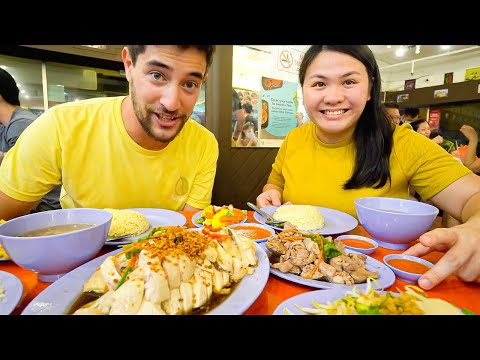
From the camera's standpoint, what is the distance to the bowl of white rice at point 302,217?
1.44 meters

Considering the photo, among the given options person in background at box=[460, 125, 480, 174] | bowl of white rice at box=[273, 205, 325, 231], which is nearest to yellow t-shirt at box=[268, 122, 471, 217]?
bowl of white rice at box=[273, 205, 325, 231]

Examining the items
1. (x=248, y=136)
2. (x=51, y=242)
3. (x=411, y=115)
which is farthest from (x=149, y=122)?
(x=411, y=115)

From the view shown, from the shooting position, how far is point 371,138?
1.85 meters

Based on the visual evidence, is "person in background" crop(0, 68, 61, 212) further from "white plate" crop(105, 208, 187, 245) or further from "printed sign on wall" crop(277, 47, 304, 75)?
"printed sign on wall" crop(277, 47, 304, 75)

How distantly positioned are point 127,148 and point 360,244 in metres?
1.50

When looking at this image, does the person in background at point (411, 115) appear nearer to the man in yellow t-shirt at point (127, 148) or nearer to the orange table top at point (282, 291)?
the man in yellow t-shirt at point (127, 148)

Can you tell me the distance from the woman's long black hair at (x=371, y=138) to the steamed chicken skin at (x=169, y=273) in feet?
3.86

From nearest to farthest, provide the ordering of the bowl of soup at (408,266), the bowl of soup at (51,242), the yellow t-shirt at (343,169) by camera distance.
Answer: the bowl of soup at (51,242) → the bowl of soup at (408,266) → the yellow t-shirt at (343,169)

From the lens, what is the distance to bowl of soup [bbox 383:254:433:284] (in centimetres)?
91

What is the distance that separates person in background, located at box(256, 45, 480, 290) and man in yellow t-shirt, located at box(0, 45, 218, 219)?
697 mm

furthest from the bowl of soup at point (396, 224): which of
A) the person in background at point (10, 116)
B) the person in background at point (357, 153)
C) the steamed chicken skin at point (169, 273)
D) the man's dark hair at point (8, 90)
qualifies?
the man's dark hair at point (8, 90)

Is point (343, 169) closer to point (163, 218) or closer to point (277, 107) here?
point (163, 218)
